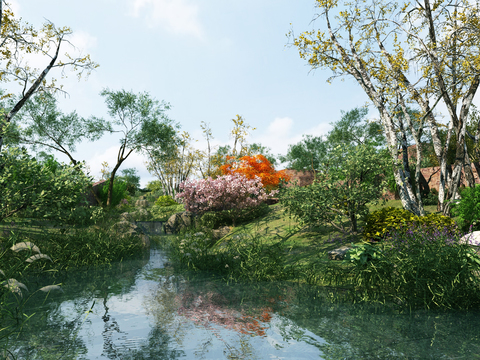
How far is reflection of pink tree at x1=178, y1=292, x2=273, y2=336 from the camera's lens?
164 inches

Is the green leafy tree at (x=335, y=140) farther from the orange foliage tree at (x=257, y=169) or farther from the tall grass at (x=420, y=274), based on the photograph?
the tall grass at (x=420, y=274)

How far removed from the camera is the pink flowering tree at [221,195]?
49.4 feet

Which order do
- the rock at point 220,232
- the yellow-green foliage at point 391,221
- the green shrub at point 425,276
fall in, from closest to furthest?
the green shrub at point 425,276, the yellow-green foliage at point 391,221, the rock at point 220,232

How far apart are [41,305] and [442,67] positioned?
14.4 metres

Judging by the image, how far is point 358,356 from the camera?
10.9 ft

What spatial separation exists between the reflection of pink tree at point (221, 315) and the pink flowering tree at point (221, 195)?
31.3 ft

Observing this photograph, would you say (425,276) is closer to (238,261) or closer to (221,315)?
(221,315)

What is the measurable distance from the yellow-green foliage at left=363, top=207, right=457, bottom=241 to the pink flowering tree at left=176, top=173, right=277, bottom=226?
6303 millimetres

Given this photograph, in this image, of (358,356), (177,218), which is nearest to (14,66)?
(177,218)

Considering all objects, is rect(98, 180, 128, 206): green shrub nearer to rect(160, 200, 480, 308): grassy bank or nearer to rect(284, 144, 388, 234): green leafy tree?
rect(284, 144, 388, 234): green leafy tree

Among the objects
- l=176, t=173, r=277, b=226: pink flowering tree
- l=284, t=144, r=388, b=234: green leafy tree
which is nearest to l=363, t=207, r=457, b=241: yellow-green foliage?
l=284, t=144, r=388, b=234: green leafy tree

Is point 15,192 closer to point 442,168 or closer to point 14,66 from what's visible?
point 14,66

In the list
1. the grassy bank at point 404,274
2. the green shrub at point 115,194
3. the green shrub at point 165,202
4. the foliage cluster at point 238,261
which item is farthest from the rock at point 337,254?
the green shrub at point 165,202

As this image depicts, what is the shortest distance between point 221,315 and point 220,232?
10.3 meters
